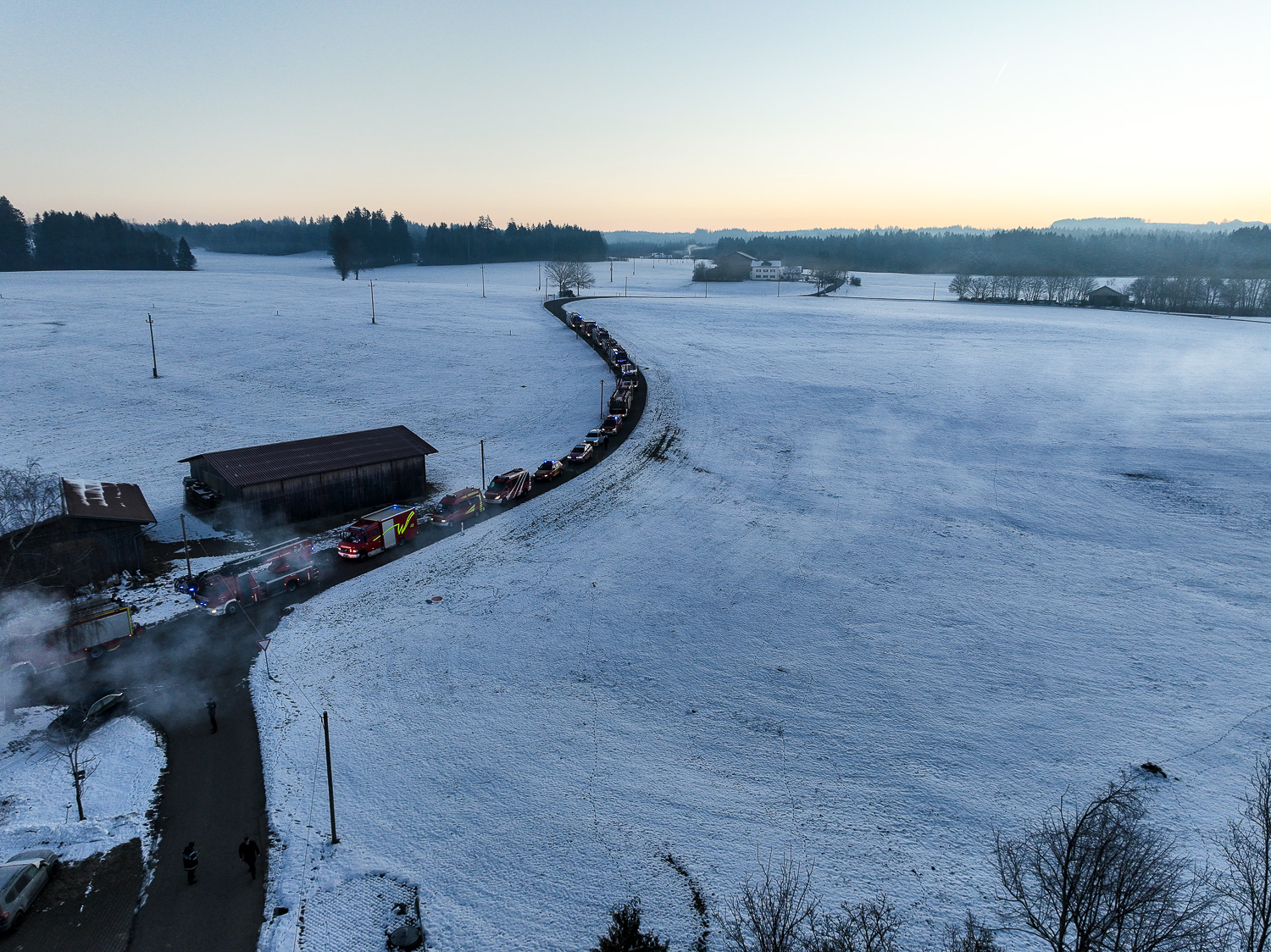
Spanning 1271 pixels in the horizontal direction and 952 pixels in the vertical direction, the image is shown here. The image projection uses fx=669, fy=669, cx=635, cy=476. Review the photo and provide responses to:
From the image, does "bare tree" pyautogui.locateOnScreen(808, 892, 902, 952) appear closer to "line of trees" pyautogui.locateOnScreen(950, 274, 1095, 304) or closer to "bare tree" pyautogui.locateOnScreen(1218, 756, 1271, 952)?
"bare tree" pyautogui.locateOnScreen(1218, 756, 1271, 952)

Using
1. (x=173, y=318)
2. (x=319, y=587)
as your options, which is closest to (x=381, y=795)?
(x=319, y=587)

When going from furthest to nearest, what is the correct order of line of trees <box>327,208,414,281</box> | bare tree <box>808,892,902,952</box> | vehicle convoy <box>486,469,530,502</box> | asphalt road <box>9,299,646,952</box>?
line of trees <box>327,208,414,281</box> → vehicle convoy <box>486,469,530,502</box> → asphalt road <box>9,299,646,952</box> → bare tree <box>808,892,902,952</box>

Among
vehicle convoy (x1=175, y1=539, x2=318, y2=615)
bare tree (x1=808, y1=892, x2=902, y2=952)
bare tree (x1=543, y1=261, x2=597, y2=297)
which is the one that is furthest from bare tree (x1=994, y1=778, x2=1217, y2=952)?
bare tree (x1=543, y1=261, x2=597, y2=297)

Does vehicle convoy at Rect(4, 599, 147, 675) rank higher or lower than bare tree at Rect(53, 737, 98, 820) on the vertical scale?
higher

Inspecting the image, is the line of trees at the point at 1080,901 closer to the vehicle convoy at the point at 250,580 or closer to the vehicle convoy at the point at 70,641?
the vehicle convoy at the point at 250,580

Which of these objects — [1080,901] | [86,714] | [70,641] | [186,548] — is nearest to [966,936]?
[1080,901]

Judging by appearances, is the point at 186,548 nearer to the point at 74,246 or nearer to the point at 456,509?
the point at 456,509
